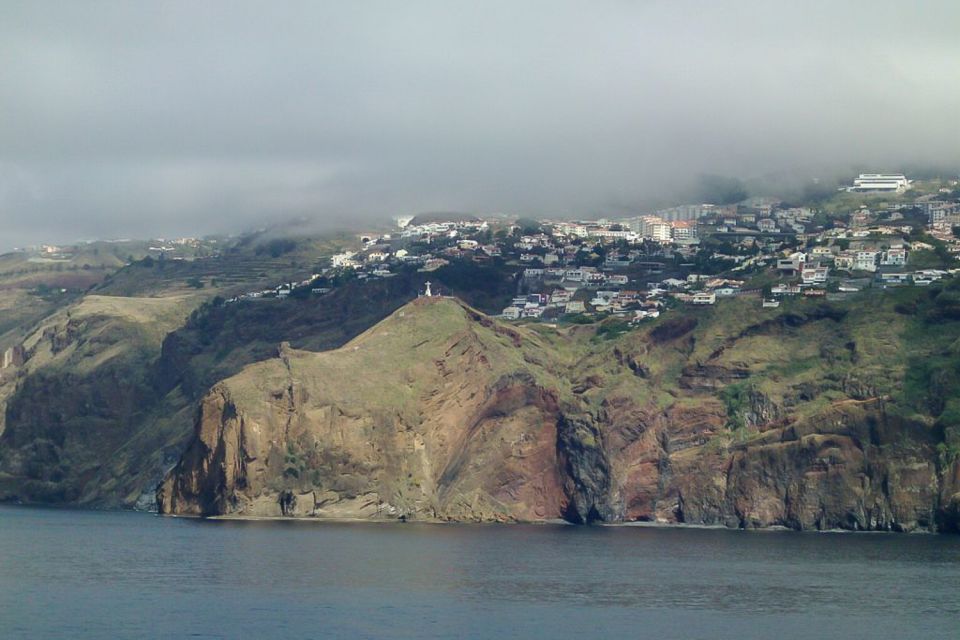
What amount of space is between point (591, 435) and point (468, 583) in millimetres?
44746

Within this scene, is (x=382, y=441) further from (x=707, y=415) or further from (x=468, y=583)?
(x=468, y=583)

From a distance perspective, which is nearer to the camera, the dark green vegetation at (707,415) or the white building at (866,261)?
the dark green vegetation at (707,415)

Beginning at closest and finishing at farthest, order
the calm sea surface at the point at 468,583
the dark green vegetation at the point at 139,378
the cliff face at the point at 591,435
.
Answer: the calm sea surface at the point at 468,583, the cliff face at the point at 591,435, the dark green vegetation at the point at 139,378

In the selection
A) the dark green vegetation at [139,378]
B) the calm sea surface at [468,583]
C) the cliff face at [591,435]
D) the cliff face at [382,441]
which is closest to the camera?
the calm sea surface at [468,583]

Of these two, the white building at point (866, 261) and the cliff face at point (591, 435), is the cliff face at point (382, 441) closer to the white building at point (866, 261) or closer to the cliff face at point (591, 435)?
the cliff face at point (591, 435)

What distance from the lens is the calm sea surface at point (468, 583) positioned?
7019cm

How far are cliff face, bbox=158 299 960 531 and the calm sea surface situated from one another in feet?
15.1

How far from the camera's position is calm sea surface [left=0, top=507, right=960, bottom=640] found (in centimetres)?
7019

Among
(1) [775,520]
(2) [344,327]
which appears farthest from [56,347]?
(1) [775,520]

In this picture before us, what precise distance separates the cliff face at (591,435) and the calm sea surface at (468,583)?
4.60 m

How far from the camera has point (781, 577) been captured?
294 ft

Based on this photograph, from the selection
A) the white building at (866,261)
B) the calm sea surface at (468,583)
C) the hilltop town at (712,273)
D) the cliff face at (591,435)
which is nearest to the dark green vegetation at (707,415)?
the cliff face at (591,435)

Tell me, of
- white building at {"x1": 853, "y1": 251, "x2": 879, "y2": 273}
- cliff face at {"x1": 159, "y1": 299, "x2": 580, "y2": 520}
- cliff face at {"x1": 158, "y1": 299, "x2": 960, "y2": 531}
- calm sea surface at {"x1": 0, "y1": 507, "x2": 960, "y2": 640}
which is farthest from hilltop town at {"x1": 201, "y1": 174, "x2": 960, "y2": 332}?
calm sea surface at {"x1": 0, "y1": 507, "x2": 960, "y2": 640}

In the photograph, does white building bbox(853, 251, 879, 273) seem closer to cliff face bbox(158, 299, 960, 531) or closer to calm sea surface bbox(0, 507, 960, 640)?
cliff face bbox(158, 299, 960, 531)
